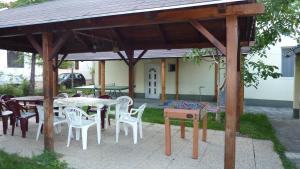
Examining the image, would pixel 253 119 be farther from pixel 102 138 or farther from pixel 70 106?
pixel 70 106

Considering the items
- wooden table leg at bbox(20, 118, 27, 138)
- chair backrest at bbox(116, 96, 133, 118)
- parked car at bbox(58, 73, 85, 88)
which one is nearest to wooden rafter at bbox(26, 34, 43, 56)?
wooden table leg at bbox(20, 118, 27, 138)

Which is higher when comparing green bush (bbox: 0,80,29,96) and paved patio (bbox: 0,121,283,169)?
green bush (bbox: 0,80,29,96)

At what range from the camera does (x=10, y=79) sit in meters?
17.0

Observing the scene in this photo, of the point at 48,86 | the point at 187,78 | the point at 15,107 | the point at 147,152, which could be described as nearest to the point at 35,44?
the point at 48,86

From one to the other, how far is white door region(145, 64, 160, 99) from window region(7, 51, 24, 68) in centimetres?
875

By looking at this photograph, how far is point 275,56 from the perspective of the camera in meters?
13.5

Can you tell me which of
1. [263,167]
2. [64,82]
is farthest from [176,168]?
[64,82]

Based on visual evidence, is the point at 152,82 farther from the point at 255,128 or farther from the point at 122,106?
the point at 122,106

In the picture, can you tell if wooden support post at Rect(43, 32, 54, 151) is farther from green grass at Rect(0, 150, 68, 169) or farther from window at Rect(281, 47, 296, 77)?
window at Rect(281, 47, 296, 77)

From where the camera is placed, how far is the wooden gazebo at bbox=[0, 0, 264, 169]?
3.84 metres

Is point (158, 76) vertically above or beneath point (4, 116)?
above

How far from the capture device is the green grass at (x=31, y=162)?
14.5 ft

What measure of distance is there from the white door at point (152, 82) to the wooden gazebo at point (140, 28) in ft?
26.8

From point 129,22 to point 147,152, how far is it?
8.68 ft
